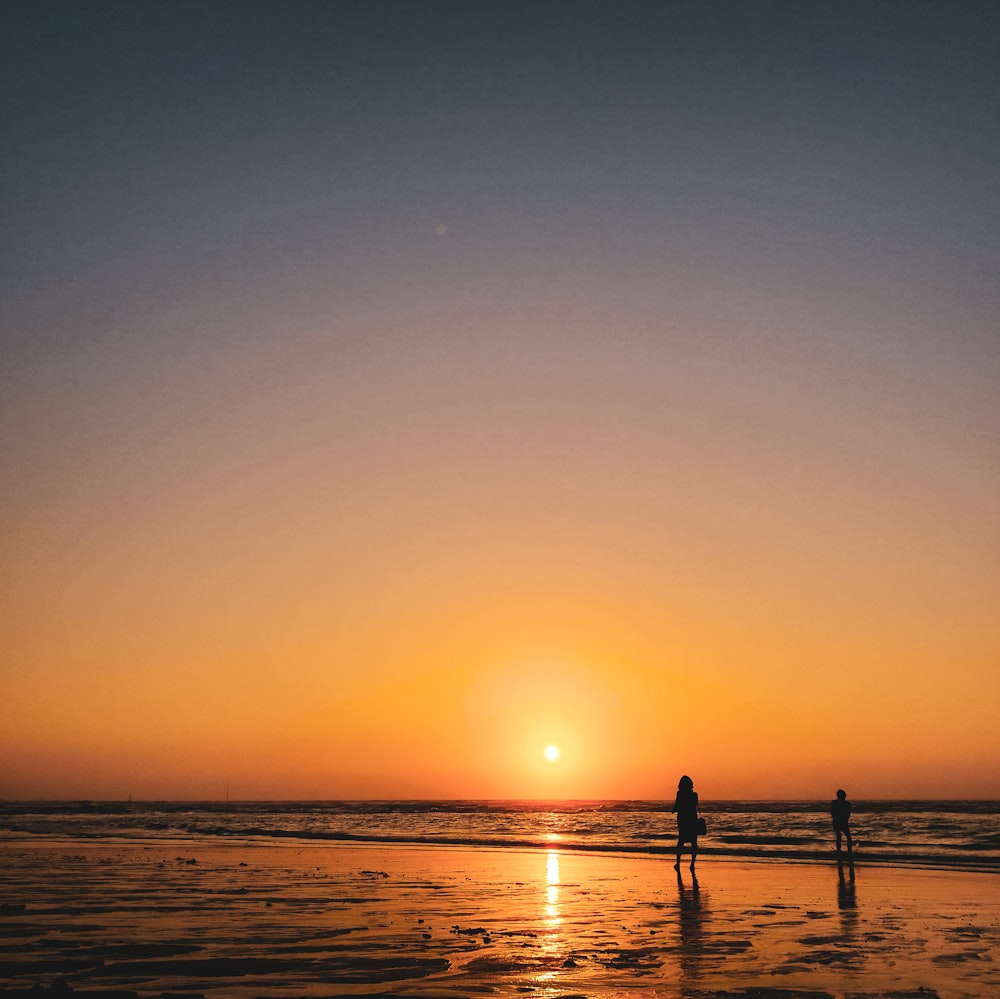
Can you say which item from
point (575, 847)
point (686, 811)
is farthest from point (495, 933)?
point (575, 847)

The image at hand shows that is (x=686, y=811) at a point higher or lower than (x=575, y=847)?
higher

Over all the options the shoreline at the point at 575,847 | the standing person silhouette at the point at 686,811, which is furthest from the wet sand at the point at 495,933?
the shoreline at the point at 575,847

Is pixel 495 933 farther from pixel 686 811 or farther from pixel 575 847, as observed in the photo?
pixel 575 847

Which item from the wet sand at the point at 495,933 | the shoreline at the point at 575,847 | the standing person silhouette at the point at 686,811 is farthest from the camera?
the shoreline at the point at 575,847

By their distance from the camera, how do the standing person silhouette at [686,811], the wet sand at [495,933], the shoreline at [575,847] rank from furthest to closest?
1. the shoreline at [575,847]
2. the standing person silhouette at [686,811]
3. the wet sand at [495,933]

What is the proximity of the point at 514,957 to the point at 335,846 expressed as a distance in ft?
99.7

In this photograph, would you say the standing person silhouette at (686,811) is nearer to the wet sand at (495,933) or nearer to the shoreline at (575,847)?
the wet sand at (495,933)

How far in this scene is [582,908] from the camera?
17234 millimetres

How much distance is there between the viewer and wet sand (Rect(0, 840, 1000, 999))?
10.1 metres

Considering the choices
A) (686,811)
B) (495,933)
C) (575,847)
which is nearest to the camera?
(495,933)

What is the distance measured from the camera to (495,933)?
13.9 m

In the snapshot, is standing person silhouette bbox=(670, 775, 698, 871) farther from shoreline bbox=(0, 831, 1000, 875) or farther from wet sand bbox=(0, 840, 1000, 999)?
shoreline bbox=(0, 831, 1000, 875)

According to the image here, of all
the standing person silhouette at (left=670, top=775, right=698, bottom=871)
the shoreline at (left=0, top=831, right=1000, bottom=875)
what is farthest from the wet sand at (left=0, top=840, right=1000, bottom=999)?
the shoreline at (left=0, top=831, right=1000, bottom=875)

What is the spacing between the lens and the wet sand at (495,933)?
1005cm
